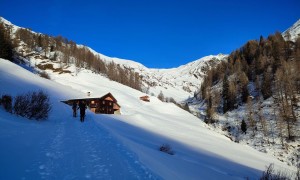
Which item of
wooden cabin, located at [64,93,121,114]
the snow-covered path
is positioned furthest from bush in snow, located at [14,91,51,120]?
wooden cabin, located at [64,93,121,114]

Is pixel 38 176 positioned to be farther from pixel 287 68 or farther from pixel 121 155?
pixel 287 68

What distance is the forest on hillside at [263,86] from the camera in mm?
72438

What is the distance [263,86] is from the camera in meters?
92.9

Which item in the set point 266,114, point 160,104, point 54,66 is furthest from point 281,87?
point 54,66

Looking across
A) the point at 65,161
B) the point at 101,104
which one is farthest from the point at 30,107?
the point at 101,104

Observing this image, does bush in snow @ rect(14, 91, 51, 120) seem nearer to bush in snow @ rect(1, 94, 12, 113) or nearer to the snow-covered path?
bush in snow @ rect(1, 94, 12, 113)

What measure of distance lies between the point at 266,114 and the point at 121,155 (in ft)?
268

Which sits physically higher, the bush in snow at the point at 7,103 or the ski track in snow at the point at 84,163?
the bush in snow at the point at 7,103

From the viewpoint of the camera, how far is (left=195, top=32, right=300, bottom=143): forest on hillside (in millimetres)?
A: 72438

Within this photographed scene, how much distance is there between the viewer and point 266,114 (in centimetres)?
8006

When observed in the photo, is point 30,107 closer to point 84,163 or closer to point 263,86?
point 84,163

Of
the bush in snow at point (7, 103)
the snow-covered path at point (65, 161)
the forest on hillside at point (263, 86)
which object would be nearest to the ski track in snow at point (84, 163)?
the snow-covered path at point (65, 161)

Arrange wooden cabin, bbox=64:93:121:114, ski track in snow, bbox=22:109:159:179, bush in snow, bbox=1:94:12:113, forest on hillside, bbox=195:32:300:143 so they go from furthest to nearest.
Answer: forest on hillside, bbox=195:32:300:143
wooden cabin, bbox=64:93:121:114
bush in snow, bbox=1:94:12:113
ski track in snow, bbox=22:109:159:179

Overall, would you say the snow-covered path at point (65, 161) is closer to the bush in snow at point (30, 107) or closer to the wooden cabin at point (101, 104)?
the bush in snow at point (30, 107)
